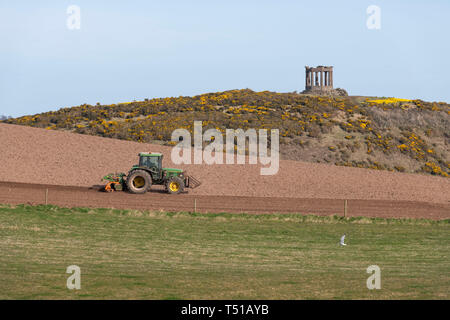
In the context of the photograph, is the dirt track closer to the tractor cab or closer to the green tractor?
the green tractor

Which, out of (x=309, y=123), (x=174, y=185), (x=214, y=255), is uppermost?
(x=309, y=123)

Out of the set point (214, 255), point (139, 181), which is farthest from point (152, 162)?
point (214, 255)

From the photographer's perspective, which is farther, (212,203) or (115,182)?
(115,182)

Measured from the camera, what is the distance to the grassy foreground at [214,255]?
15305 mm

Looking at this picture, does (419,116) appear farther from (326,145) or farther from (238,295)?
(238,295)

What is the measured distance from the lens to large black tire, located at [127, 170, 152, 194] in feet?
118

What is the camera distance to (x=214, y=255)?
71.0 ft

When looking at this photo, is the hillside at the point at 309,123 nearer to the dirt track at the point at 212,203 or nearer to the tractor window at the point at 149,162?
the dirt track at the point at 212,203

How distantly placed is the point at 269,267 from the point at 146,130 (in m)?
54.4

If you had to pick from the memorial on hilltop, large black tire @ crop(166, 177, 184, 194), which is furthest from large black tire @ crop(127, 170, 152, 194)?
the memorial on hilltop

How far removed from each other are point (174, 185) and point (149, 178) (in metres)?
1.61

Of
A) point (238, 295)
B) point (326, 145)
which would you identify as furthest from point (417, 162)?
point (238, 295)

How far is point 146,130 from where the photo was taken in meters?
72.6

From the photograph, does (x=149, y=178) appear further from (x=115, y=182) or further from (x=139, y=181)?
(x=115, y=182)
